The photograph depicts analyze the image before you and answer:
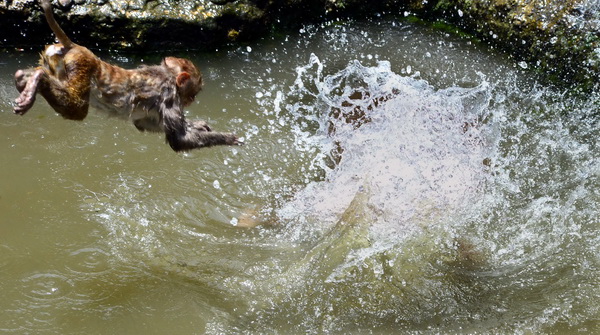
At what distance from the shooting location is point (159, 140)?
5.58 metres

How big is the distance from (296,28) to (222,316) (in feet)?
12.3

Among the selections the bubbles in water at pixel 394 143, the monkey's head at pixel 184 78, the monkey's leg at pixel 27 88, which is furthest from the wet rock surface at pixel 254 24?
the monkey's leg at pixel 27 88

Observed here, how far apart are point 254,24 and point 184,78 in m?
2.44

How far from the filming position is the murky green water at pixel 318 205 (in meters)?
4.47

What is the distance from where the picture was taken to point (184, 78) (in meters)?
4.43

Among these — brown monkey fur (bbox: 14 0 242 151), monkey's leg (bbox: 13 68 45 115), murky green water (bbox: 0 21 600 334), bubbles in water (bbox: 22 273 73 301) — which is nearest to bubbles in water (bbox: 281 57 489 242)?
murky green water (bbox: 0 21 600 334)

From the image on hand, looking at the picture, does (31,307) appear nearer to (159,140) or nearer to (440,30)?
(159,140)

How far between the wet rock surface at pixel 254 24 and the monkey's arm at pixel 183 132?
2.18 meters

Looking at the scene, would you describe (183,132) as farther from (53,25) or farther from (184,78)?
(53,25)

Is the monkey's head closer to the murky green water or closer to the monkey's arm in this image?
the monkey's arm

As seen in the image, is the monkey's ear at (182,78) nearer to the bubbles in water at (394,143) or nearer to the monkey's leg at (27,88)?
the monkey's leg at (27,88)

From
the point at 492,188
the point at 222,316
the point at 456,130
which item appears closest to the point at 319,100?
the point at 456,130

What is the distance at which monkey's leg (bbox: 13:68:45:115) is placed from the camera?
11.2ft

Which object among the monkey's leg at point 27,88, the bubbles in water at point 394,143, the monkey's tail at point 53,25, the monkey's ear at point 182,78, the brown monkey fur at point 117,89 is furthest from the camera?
the bubbles in water at point 394,143
